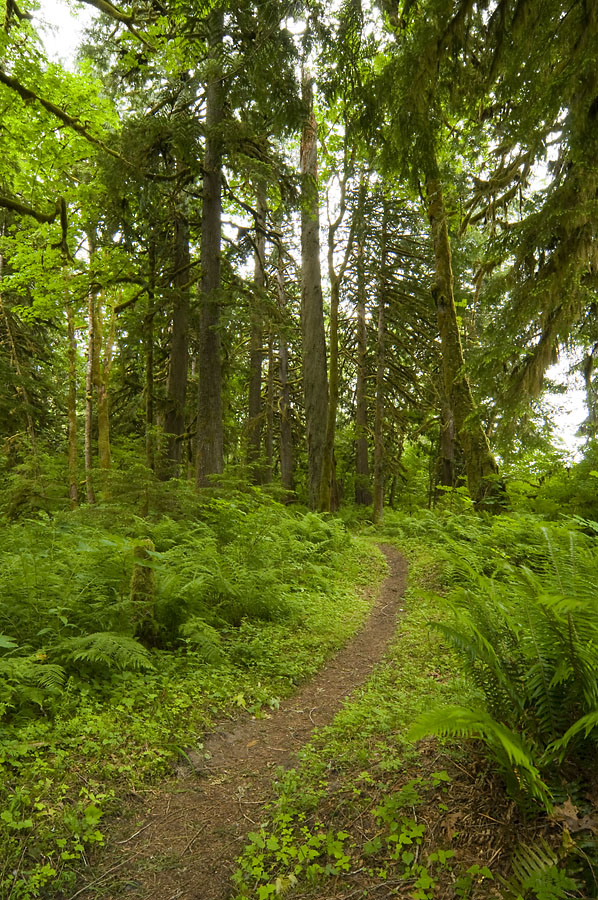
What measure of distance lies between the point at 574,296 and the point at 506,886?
21.5 ft

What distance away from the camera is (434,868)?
2.23m

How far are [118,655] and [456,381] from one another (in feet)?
24.9

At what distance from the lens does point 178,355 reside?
1230 centimetres

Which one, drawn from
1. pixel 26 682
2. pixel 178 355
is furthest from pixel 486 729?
pixel 178 355

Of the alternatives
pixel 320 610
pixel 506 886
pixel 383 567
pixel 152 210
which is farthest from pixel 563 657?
pixel 152 210

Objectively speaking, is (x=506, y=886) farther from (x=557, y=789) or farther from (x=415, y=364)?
(x=415, y=364)

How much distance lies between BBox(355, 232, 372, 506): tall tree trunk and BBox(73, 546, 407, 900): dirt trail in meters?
12.9

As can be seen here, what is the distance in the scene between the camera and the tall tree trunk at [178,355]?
38.2 ft

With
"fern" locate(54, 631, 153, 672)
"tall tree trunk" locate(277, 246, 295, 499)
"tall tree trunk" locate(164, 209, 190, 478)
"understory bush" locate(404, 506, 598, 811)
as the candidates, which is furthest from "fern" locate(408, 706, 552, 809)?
"tall tree trunk" locate(277, 246, 295, 499)

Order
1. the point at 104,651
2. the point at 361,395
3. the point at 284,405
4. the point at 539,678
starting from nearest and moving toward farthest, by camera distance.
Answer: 1. the point at 539,678
2. the point at 104,651
3. the point at 361,395
4. the point at 284,405

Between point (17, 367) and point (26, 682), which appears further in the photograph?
point (17, 367)

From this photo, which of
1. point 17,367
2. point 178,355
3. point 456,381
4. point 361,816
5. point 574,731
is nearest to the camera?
point 574,731

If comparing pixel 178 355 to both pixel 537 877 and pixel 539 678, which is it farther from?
pixel 537 877

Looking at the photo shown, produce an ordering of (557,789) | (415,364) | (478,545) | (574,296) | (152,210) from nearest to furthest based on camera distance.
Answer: (557,789) → (574,296) → (478,545) → (152,210) → (415,364)
